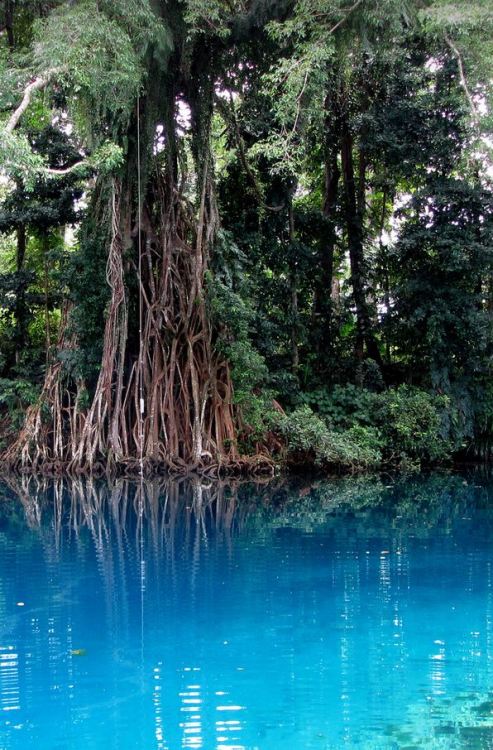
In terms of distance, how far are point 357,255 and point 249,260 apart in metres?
2.12

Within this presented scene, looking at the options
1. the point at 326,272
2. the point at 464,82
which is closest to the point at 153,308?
the point at 326,272

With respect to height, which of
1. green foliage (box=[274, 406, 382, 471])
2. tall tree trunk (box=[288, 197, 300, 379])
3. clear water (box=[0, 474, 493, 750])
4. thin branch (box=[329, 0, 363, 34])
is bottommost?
clear water (box=[0, 474, 493, 750])

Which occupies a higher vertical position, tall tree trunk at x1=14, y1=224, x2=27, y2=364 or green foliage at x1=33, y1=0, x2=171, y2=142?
green foliage at x1=33, y1=0, x2=171, y2=142

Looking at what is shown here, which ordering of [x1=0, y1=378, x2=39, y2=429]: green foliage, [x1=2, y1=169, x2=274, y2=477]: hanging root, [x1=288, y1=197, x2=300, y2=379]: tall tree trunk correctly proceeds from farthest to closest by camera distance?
[x1=288, y1=197, x2=300, y2=379]: tall tree trunk, [x1=0, y1=378, x2=39, y2=429]: green foliage, [x1=2, y1=169, x2=274, y2=477]: hanging root

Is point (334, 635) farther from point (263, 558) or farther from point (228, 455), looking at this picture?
point (228, 455)

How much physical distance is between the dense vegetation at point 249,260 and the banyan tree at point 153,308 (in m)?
0.03

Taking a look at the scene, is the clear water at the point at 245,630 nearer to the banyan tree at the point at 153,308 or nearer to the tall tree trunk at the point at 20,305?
the banyan tree at the point at 153,308

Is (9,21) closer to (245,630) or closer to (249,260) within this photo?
(249,260)

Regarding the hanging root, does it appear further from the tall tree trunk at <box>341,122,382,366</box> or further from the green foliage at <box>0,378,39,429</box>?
the tall tree trunk at <box>341,122,382,366</box>

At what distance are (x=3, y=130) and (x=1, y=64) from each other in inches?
54.6

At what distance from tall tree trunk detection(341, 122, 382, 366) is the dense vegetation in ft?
0.11

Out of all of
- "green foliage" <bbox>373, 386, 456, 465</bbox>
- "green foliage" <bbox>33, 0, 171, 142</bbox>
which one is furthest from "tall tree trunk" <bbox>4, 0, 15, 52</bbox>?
"green foliage" <bbox>373, 386, 456, 465</bbox>

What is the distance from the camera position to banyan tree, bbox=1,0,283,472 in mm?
9820

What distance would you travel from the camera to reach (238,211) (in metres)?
12.2
